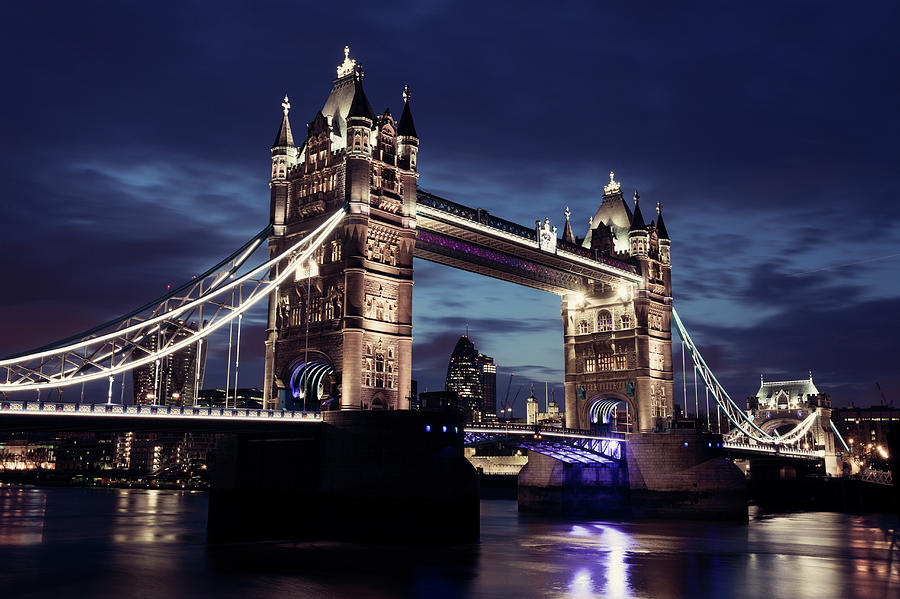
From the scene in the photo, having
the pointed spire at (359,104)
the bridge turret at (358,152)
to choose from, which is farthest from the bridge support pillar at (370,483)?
the pointed spire at (359,104)

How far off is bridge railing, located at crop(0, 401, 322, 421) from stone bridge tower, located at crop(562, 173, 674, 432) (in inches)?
1815

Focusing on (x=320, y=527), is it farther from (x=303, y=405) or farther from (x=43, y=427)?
(x=43, y=427)

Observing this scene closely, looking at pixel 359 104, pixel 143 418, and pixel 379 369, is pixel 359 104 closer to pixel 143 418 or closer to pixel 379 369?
pixel 379 369

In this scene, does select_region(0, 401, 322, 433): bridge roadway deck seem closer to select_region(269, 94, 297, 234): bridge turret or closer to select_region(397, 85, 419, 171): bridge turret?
select_region(269, 94, 297, 234): bridge turret

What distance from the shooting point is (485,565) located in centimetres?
4559

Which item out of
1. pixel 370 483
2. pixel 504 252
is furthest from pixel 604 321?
pixel 370 483

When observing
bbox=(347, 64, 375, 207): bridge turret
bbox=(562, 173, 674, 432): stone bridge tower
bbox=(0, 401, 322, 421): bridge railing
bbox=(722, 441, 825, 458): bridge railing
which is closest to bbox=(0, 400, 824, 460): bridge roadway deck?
bbox=(0, 401, 322, 421): bridge railing

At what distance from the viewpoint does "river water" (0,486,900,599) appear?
1511 inches

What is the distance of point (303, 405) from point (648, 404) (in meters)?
40.5

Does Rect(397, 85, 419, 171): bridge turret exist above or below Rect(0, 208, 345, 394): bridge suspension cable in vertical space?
above

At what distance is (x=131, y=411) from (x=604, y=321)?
5859 cm

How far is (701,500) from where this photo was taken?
79000 mm

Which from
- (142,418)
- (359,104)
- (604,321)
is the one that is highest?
(359,104)

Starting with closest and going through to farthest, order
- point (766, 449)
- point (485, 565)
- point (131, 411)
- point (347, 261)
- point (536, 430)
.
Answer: point (131, 411) < point (485, 565) < point (347, 261) < point (536, 430) < point (766, 449)
